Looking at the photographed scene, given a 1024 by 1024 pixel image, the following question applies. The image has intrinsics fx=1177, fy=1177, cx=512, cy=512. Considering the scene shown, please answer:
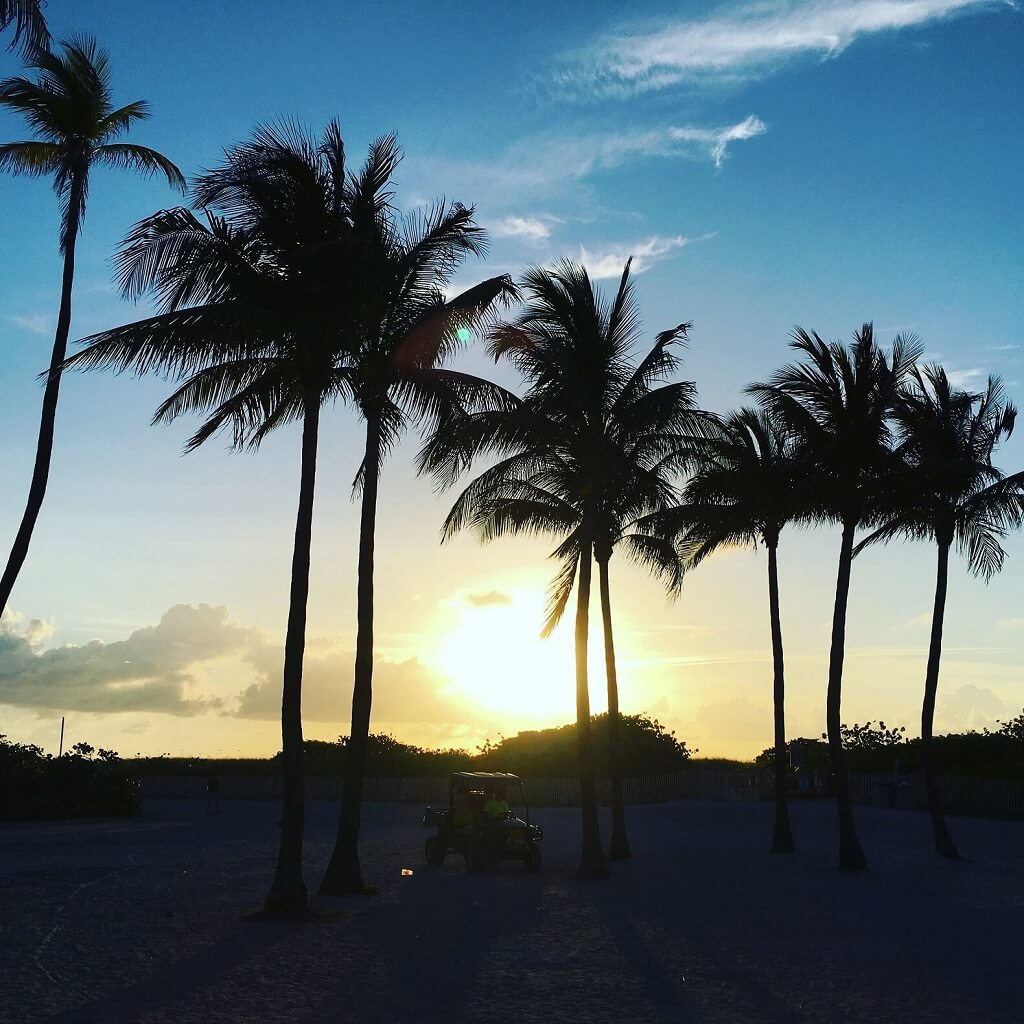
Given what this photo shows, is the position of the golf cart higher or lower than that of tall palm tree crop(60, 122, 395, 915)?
lower

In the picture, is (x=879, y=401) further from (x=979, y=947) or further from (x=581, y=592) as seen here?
(x=979, y=947)

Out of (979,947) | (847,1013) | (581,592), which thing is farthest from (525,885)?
(847,1013)

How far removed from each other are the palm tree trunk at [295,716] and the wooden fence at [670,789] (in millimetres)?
33712

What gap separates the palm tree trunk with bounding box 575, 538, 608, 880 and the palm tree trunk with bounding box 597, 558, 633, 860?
12.4 ft

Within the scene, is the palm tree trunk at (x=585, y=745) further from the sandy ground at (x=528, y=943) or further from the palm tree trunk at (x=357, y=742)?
the palm tree trunk at (x=357, y=742)

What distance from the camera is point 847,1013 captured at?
11.0 metres

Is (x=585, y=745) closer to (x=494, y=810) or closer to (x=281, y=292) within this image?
(x=494, y=810)

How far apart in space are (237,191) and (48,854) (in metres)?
18.7

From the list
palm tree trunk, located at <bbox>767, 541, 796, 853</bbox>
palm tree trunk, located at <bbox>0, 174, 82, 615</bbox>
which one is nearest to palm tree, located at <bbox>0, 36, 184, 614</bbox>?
palm tree trunk, located at <bbox>0, 174, 82, 615</bbox>

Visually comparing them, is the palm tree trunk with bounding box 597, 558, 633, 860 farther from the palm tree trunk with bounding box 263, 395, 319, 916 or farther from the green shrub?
the green shrub

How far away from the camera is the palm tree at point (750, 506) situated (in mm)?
29312

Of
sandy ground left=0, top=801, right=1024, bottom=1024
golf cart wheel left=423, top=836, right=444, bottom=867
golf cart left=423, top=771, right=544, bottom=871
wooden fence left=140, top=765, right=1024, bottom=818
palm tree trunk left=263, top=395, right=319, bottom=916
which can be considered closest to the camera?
sandy ground left=0, top=801, right=1024, bottom=1024

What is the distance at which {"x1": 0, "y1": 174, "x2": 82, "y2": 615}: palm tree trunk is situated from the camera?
85.9 ft

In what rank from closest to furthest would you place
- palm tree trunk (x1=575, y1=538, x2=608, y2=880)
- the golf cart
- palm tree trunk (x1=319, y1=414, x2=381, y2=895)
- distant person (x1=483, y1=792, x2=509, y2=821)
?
palm tree trunk (x1=319, y1=414, x2=381, y2=895), palm tree trunk (x1=575, y1=538, x2=608, y2=880), the golf cart, distant person (x1=483, y1=792, x2=509, y2=821)
